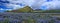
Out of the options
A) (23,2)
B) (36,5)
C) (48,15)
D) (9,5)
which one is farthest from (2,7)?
(48,15)

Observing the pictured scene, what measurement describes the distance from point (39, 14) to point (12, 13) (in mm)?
447

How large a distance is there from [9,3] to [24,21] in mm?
390

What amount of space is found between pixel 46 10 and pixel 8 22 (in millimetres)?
654

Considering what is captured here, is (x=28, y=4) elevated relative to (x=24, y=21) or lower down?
elevated

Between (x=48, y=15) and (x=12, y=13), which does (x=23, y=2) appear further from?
(x=48, y=15)

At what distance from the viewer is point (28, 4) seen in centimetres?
279

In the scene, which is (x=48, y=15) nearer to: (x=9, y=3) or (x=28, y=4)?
(x=28, y=4)

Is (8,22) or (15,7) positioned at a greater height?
(15,7)

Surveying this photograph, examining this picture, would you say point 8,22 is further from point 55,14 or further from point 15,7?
point 55,14

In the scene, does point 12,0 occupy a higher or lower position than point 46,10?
higher

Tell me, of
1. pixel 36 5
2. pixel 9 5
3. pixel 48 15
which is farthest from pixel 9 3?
pixel 48 15

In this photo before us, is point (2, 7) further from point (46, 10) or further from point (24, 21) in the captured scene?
point (46, 10)

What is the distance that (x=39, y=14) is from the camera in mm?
2768

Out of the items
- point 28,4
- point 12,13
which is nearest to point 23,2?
point 28,4
